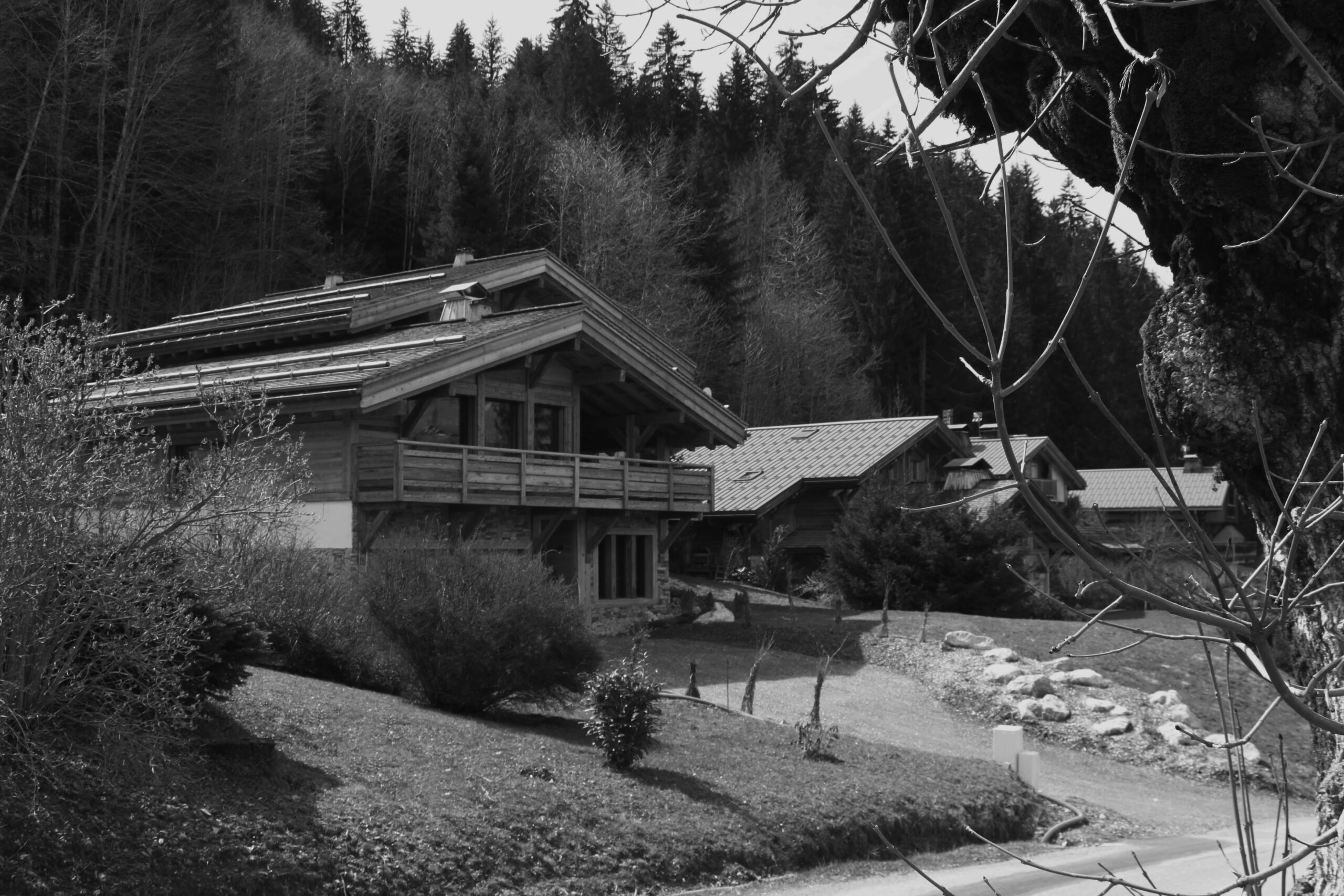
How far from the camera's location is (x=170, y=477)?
39.5 ft

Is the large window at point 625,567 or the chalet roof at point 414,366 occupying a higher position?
the chalet roof at point 414,366

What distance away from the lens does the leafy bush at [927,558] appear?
30062mm

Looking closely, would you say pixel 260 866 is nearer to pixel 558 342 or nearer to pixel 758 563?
pixel 558 342

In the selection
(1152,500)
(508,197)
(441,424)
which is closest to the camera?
(441,424)

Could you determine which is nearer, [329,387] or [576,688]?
[576,688]

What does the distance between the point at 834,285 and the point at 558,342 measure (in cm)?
3889

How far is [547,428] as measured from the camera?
2611cm

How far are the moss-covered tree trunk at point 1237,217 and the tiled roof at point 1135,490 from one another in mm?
48874

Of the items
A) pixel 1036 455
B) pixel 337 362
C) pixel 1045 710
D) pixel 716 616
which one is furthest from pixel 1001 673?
pixel 1036 455

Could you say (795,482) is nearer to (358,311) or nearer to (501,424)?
(501,424)

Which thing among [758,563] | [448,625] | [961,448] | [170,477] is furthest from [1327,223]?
[961,448]

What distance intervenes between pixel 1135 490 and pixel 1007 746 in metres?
48.1

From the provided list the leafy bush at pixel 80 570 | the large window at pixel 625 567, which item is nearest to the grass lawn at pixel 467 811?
the leafy bush at pixel 80 570

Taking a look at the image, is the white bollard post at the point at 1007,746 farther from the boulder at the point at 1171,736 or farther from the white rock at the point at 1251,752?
the white rock at the point at 1251,752
